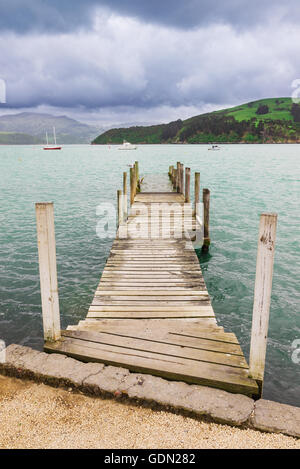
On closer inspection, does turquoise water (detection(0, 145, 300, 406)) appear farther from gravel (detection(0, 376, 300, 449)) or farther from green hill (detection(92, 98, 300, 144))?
green hill (detection(92, 98, 300, 144))

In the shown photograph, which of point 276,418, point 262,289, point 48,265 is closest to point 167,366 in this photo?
point 276,418

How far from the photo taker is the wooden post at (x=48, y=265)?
4203 mm

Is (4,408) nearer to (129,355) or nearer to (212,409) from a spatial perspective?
(129,355)

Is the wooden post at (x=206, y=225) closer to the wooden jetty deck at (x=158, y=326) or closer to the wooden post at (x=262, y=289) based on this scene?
the wooden jetty deck at (x=158, y=326)

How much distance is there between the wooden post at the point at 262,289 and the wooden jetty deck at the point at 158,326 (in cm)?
24

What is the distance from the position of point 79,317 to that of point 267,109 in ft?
666

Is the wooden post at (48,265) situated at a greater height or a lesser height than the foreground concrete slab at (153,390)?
greater

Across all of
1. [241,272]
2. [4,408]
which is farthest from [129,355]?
[241,272]

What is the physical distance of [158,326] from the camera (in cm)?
502

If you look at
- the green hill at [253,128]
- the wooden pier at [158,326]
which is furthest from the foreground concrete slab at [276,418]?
the green hill at [253,128]

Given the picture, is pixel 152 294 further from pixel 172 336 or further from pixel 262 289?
pixel 262 289

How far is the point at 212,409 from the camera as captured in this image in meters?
3.44
